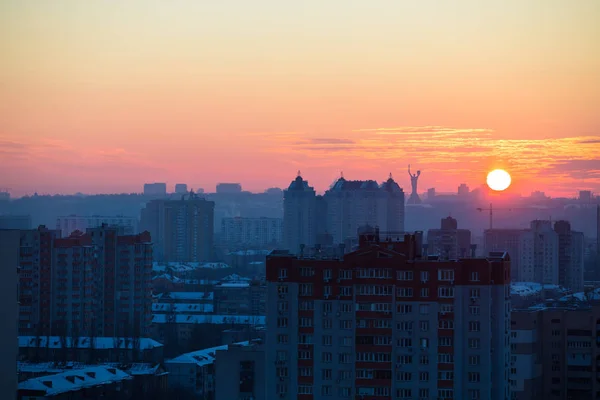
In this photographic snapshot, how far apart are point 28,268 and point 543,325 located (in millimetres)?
12402

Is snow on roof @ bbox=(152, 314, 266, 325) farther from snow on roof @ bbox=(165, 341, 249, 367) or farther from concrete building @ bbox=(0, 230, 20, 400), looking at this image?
concrete building @ bbox=(0, 230, 20, 400)

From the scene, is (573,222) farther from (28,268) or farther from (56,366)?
(56,366)

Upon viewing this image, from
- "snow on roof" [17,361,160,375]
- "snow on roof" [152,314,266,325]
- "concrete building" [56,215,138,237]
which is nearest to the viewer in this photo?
"snow on roof" [17,361,160,375]

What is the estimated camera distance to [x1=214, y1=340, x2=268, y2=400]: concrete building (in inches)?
474

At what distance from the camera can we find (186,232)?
50.2 metres

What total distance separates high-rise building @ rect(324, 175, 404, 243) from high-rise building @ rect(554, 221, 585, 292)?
12228 millimetres

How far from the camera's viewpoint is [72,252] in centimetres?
2422

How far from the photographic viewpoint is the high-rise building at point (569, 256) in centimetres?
3403

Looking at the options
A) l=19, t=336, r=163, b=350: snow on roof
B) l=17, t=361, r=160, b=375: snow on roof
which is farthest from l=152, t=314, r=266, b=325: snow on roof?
l=17, t=361, r=160, b=375: snow on roof

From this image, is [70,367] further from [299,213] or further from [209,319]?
→ [299,213]

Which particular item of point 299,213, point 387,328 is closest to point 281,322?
point 387,328

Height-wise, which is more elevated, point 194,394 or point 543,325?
point 543,325

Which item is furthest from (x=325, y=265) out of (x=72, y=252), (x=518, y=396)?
(x=72, y=252)

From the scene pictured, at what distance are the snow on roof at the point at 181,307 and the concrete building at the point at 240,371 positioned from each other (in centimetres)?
1590
